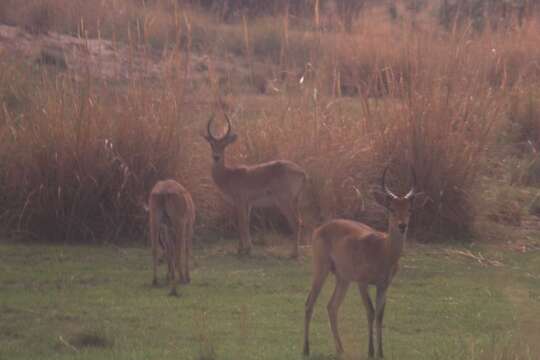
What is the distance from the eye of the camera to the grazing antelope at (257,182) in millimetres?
12000

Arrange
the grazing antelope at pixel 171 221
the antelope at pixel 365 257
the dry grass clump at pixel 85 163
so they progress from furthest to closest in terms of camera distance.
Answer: the dry grass clump at pixel 85 163 → the grazing antelope at pixel 171 221 → the antelope at pixel 365 257

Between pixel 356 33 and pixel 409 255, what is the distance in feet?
21.5

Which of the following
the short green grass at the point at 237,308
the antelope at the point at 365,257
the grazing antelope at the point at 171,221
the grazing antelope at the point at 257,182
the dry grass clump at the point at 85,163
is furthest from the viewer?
the grazing antelope at the point at 257,182

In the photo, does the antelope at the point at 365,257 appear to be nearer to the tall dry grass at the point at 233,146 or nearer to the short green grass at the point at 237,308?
the short green grass at the point at 237,308

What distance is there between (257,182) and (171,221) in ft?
6.94

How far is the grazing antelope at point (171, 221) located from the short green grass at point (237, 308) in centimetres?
25

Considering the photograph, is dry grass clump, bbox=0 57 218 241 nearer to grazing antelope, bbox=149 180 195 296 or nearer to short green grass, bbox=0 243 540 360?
short green grass, bbox=0 243 540 360

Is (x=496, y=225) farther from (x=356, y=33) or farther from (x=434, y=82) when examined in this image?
(x=356, y=33)

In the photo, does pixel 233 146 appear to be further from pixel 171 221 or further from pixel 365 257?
pixel 365 257

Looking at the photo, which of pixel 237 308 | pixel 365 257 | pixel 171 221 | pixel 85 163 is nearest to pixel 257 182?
pixel 85 163

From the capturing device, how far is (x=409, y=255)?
11750 mm

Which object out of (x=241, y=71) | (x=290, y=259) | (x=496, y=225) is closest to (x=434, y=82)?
(x=496, y=225)

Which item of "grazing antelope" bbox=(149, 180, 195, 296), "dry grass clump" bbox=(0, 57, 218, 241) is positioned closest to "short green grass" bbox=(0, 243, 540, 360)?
"grazing antelope" bbox=(149, 180, 195, 296)

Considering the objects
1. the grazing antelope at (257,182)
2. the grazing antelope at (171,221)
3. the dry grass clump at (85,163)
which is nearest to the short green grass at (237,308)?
the grazing antelope at (171,221)
